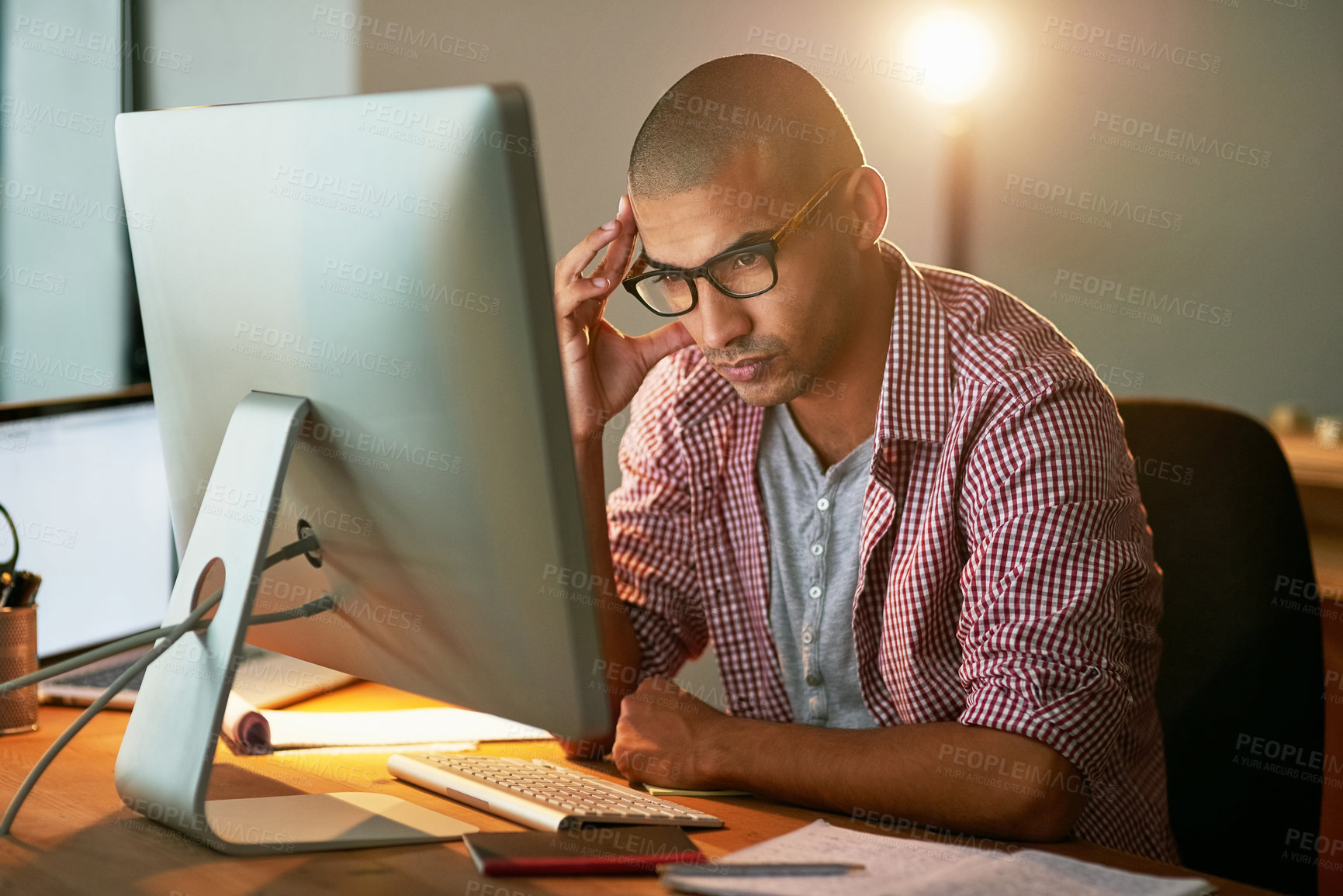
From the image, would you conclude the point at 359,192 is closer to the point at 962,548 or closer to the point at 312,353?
the point at 312,353

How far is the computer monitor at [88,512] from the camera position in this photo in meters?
1.25

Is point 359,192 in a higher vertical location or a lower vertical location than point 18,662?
higher

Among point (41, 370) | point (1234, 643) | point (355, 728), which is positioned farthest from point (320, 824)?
point (41, 370)

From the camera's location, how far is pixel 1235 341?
2.85 m

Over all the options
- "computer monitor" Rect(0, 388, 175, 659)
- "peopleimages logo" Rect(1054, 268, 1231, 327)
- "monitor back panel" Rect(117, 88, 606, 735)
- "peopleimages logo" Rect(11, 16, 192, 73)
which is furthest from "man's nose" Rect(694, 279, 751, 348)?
"peopleimages logo" Rect(1054, 268, 1231, 327)

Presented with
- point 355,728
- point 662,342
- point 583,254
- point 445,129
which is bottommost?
point 355,728

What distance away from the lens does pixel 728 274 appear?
1.25 m

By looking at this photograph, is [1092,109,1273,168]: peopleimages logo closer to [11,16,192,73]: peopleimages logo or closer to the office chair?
the office chair

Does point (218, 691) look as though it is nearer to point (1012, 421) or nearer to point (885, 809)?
point (885, 809)

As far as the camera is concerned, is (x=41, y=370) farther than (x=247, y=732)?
Yes

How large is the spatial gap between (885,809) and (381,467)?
1.71 ft

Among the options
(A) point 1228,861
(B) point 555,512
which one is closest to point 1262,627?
(A) point 1228,861

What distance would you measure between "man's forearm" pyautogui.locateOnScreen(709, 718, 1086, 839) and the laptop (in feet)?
1.88

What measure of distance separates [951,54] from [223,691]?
241cm
